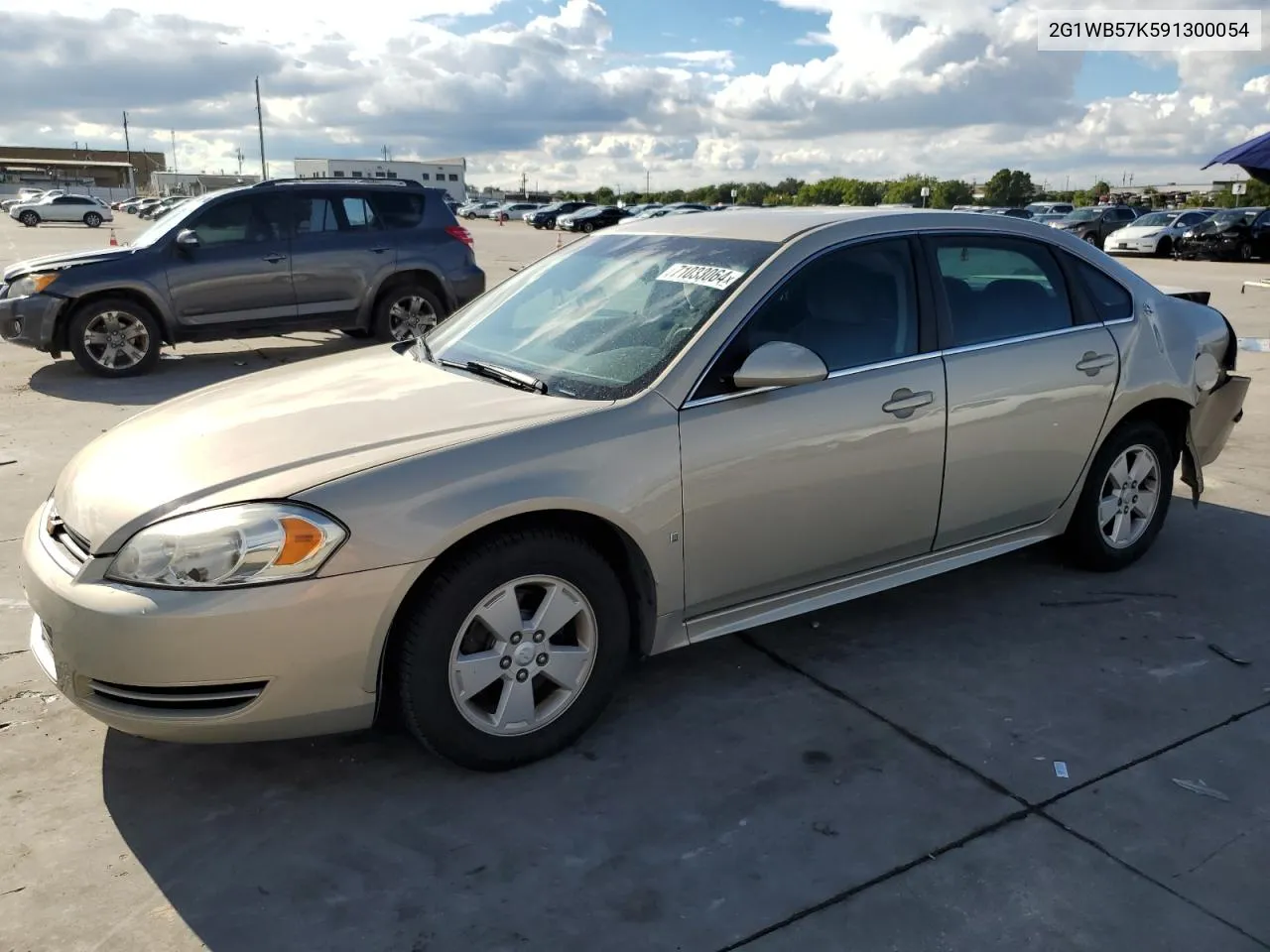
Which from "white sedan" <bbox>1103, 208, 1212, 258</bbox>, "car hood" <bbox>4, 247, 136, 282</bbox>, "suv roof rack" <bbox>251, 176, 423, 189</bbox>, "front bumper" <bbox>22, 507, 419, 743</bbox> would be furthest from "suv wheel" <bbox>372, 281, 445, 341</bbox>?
"white sedan" <bbox>1103, 208, 1212, 258</bbox>

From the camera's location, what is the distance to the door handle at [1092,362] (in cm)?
429

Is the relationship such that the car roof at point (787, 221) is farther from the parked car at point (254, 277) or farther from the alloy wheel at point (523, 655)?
the parked car at point (254, 277)

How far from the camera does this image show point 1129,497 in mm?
4719

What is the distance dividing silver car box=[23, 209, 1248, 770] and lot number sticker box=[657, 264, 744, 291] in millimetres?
11

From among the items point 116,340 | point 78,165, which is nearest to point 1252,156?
point 116,340

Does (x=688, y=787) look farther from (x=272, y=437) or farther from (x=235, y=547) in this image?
(x=272, y=437)

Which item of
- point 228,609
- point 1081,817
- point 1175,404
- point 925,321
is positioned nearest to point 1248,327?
point 1175,404

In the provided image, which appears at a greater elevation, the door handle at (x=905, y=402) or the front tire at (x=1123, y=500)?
the door handle at (x=905, y=402)

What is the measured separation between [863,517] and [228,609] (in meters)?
2.14

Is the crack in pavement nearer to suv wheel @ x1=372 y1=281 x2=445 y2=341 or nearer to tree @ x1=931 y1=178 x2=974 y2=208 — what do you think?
suv wheel @ x1=372 y1=281 x2=445 y2=341

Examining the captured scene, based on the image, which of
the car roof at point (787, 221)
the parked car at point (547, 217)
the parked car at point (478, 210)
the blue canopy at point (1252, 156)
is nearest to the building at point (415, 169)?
the parked car at point (478, 210)

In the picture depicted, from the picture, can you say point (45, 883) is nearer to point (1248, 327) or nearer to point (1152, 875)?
point (1152, 875)

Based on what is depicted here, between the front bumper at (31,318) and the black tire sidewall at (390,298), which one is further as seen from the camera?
the black tire sidewall at (390,298)

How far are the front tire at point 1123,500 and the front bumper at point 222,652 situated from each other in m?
3.17
